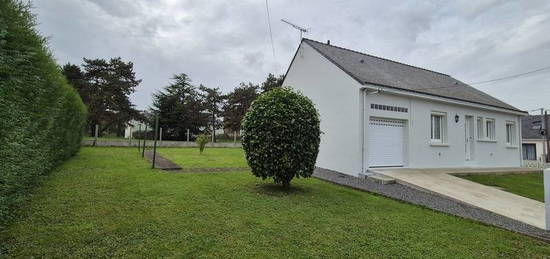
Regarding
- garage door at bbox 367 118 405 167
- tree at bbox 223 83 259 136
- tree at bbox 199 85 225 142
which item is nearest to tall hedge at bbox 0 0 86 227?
garage door at bbox 367 118 405 167

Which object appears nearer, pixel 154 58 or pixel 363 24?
pixel 363 24

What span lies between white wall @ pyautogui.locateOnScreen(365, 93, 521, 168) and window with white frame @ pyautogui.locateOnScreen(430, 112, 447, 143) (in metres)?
0.16

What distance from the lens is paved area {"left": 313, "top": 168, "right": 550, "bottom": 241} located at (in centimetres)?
506

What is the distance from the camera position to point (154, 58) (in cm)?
1535

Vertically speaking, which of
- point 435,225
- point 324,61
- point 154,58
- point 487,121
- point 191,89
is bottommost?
point 435,225

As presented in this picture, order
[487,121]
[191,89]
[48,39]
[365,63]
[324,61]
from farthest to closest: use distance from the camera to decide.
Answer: [191,89]
[487,121]
[365,63]
[324,61]
[48,39]

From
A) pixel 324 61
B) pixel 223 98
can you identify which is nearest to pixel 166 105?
pixel 223 98

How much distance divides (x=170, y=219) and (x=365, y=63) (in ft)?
38.3

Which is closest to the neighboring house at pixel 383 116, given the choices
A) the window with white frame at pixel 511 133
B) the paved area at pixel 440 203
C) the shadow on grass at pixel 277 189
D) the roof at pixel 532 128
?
the paved area at pixel 440 203

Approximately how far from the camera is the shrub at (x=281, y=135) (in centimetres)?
601

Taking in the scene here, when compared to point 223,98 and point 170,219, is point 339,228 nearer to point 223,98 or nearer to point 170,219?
point 170,219

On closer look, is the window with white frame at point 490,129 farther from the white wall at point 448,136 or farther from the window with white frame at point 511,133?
the window with white frame at point 511,133

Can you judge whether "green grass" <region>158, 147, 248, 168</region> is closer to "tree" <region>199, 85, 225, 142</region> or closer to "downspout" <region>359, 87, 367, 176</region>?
"downspout" <region>359, 87, 367, 176</region>

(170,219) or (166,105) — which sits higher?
(166,105)
